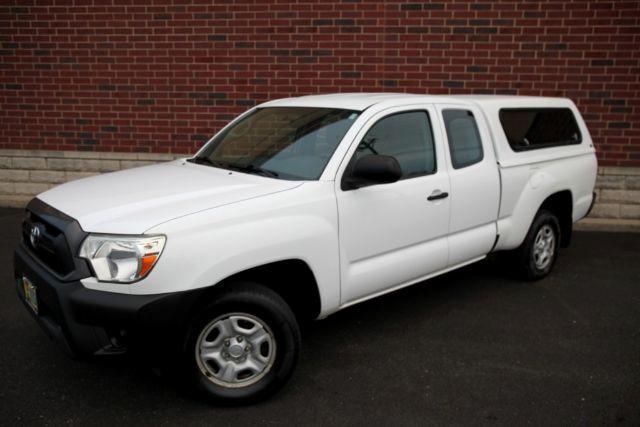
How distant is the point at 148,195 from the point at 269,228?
0.73 m

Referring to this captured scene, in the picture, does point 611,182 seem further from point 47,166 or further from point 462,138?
point 47,166

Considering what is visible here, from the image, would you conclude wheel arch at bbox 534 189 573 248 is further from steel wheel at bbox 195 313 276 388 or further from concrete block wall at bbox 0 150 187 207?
concrete block wall at bbox 0 150 187 207

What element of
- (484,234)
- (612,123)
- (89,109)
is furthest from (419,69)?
(89,109)

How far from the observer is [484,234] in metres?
4.64

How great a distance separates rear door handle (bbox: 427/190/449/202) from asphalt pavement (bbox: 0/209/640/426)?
101 centimetres

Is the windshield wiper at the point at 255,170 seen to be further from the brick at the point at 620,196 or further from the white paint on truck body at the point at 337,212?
the brick at the point at 620,196

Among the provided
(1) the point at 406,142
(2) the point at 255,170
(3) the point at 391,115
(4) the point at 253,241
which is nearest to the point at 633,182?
(1) the point at 406,142

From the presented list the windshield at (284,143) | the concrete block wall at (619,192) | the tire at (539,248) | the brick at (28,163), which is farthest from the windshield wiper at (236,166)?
the concrete block wall at (619,192)

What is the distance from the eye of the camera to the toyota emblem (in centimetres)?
325

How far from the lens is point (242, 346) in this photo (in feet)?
10.4

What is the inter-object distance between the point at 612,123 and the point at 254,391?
20.4 feet

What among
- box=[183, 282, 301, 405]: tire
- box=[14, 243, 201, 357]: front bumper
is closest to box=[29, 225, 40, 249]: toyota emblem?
box=[14, 243, 201, 357]: front bumper

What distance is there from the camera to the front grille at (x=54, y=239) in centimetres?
290

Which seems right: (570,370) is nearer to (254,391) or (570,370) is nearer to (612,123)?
(254,391)
